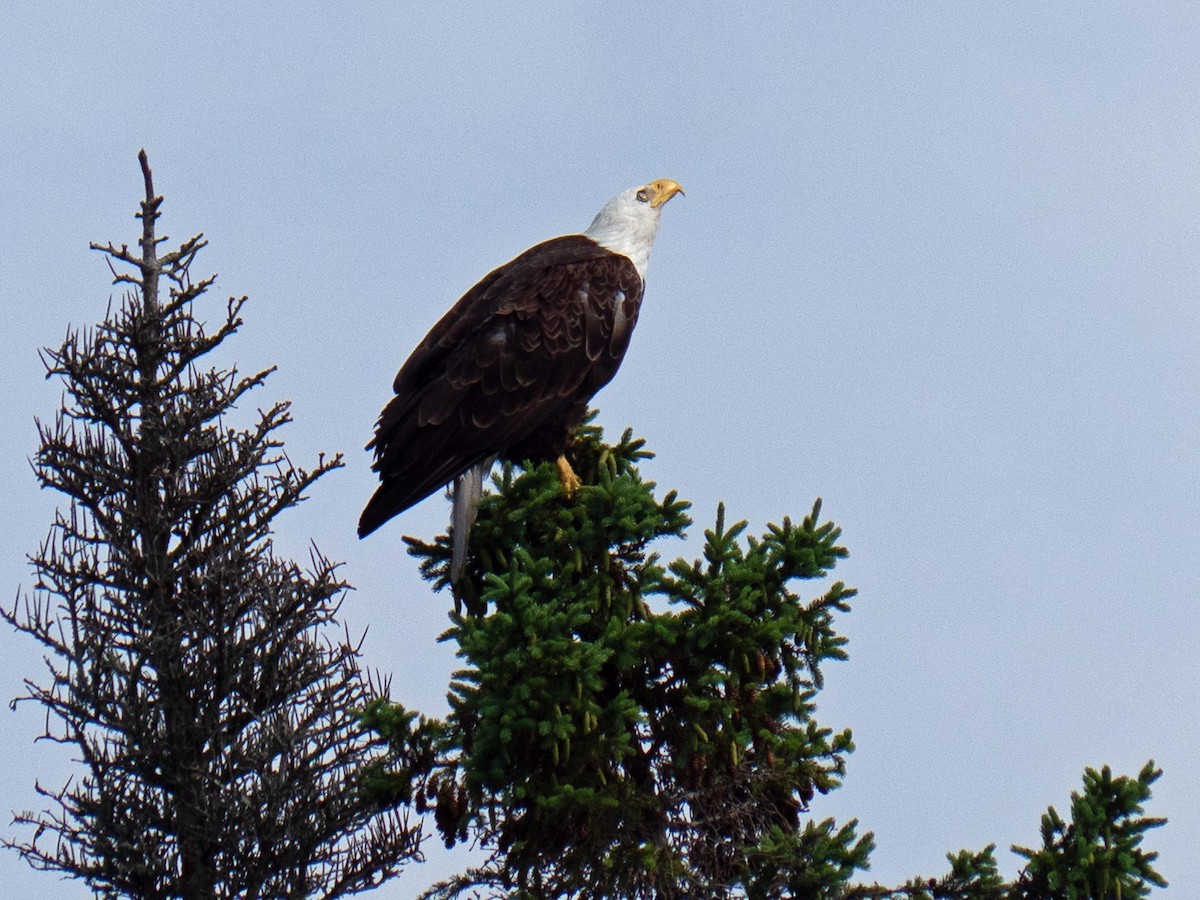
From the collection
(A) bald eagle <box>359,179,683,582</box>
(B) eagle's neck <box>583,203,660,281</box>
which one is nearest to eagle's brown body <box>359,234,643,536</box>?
(A) bald eagle <box>359,179,683,582</box>

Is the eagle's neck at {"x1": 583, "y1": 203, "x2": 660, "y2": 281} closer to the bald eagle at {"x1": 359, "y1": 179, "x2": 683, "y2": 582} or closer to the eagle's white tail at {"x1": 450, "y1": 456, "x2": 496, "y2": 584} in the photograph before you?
the bald eagle at {"x1": 359, "y1": 179, "x2": 683, "y2": 582}

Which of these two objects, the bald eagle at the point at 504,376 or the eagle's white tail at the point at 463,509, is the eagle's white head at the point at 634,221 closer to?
the bald eagle at the point at 504,376

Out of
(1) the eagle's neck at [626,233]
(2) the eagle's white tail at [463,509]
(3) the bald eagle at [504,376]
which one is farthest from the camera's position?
(1) the eagle's neck at [626,233]

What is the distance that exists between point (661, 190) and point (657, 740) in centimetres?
418

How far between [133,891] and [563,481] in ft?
9.39

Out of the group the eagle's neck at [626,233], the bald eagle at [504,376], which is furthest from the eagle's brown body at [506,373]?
the eagle's neck at [626,233]

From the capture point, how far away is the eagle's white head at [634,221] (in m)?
9.91

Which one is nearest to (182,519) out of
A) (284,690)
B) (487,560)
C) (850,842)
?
(284,690)

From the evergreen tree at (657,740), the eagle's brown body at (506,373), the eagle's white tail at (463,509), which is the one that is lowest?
the evergreen tree at (657,740)

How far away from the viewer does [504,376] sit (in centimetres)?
873

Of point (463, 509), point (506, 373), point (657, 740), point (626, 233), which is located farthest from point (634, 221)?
point (657, 740)

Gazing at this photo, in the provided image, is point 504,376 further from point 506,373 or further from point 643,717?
point 643,717

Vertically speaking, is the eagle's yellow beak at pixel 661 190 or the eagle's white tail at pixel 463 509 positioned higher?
the eagle's yellow beak at pixel 661 190

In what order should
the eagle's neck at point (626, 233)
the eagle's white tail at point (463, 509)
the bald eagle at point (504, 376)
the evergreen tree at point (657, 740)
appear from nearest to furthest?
the evergreen tree at point (657, 740), the eagle's white tail at point (463, 509), the bald eagle at point (504, 376), the eagle's neck at point (626, 233)
